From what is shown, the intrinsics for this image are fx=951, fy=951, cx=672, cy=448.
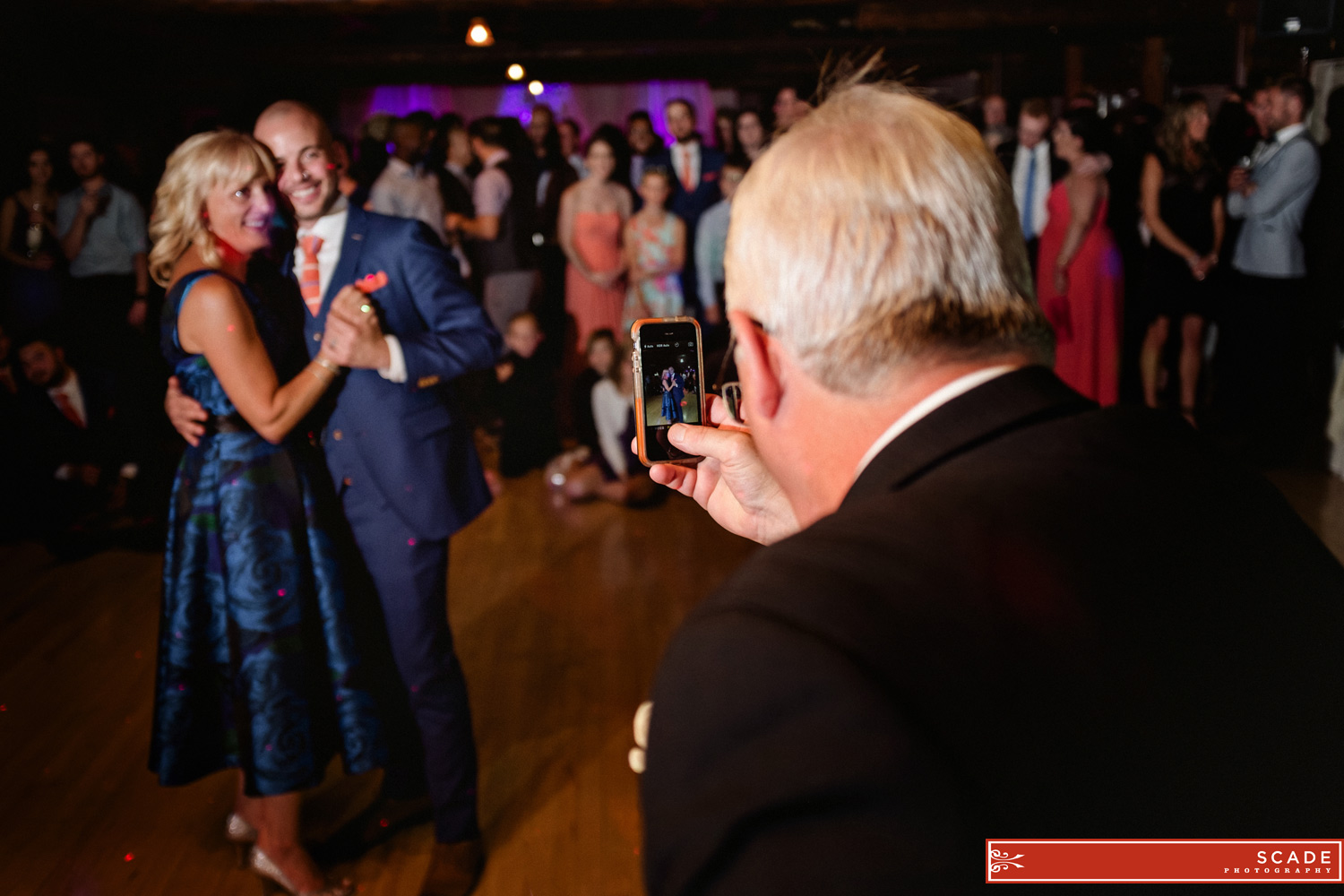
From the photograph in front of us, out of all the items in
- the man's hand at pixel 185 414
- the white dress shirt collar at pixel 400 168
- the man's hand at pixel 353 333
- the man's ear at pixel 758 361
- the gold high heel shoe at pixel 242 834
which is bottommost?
the gold high heel shoe at pixel 242 834

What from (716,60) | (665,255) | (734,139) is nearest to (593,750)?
(665,255)

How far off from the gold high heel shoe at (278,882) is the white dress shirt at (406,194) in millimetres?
1999

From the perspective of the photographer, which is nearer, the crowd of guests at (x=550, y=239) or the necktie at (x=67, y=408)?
the necktie at (x=67, y=408)

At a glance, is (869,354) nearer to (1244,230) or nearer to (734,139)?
(734,139)

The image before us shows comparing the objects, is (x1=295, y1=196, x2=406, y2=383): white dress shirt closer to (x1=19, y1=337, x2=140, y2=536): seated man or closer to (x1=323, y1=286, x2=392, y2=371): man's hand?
(x1=323, y1=286, x2=392, y2=371): man's hand

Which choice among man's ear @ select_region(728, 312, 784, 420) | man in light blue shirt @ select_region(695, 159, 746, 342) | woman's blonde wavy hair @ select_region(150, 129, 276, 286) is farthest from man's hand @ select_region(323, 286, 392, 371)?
man in light blue shirt @ select_region(695, 159, 746, 342)

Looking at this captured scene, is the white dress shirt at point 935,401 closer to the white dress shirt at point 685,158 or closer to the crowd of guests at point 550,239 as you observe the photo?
the crowd of guests at point 550,239

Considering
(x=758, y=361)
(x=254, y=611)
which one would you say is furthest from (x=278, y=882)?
(x=758, y=361)

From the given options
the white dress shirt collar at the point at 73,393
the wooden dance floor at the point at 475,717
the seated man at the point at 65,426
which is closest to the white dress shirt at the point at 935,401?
the wooden dance floor at the point at 475,717

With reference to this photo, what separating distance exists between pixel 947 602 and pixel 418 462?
4.90 feet

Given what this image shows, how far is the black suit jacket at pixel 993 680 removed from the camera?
0.46 m

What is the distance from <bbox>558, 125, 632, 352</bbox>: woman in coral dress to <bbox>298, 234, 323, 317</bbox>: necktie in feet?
8.16

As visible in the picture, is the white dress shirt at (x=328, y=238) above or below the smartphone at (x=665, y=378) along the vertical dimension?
above

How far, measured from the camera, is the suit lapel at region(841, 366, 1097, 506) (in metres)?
0.62
